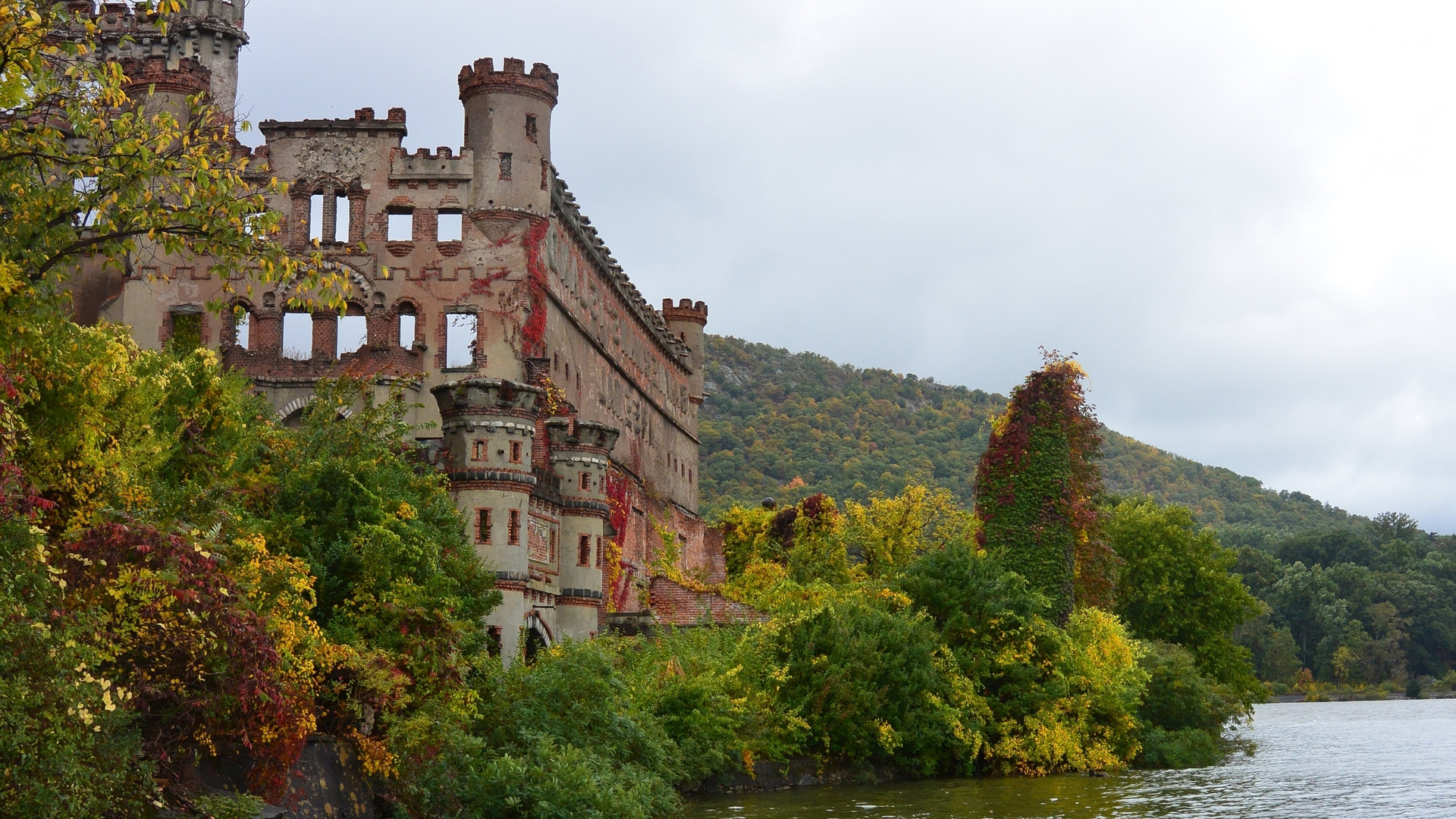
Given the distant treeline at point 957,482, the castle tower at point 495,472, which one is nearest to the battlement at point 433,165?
the castle tower at point 495,472

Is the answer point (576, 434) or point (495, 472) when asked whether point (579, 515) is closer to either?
point (576, 434)

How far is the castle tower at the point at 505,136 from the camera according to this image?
3909 centimetres

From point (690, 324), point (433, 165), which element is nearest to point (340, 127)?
point (433, 165)

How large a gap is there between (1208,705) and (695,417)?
26615 millimetres

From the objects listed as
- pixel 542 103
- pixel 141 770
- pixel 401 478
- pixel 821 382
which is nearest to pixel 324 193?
pixel 542 103

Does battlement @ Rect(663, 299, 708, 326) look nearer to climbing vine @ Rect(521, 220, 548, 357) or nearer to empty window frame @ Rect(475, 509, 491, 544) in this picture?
climbing vine @ Rect(521, 220, 548, 357)

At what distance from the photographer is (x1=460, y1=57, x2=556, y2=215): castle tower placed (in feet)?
128

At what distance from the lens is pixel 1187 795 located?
31938mm

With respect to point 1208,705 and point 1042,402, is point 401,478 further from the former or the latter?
point 1208,705

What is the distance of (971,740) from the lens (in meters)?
35.0

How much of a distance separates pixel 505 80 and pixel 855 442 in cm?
7085

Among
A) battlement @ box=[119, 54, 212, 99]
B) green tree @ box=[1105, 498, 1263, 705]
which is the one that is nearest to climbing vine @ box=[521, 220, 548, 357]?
battlement @ box=[119, 54, 212, 99]

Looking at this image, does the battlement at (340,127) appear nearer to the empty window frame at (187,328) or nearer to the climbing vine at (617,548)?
the empty window frame at (187,328)

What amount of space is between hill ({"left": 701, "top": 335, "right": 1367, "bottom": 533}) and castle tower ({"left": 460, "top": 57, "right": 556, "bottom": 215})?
40.4 m
